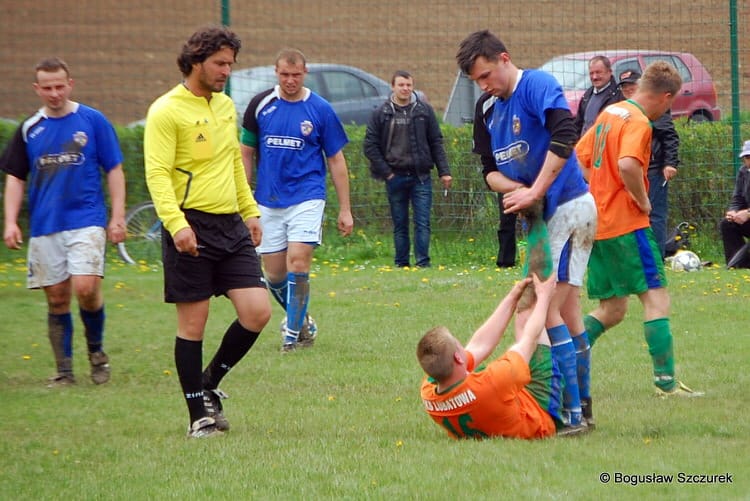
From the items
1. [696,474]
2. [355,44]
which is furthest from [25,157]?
[355,44]

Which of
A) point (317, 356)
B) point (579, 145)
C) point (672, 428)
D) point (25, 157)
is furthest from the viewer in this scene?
point (317, 356)

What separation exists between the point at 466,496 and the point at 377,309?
5.83m

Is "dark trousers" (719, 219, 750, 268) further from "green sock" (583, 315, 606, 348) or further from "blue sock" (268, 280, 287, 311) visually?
"green sock" (583, 315, 606, 348)

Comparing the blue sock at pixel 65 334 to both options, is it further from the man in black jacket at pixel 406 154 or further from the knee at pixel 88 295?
the man in black jacket at pixel 406 154

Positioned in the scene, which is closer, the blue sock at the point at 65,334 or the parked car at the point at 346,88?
the blue sock at the point at 65,334

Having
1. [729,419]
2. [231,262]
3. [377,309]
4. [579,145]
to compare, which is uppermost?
[579,145]

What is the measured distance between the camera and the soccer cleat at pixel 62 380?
802cm

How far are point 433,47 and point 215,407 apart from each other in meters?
12.1

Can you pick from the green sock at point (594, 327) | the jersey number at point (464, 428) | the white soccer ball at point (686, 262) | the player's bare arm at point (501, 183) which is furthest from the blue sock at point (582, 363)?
the white soccer ball at point (686, 262)

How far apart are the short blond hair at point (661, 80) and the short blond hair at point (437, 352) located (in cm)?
215

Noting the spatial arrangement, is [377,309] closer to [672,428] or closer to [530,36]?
[672,428]

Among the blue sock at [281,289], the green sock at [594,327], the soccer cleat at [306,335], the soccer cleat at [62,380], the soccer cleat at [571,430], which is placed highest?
the green sock at [594,327]

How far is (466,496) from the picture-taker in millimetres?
4953

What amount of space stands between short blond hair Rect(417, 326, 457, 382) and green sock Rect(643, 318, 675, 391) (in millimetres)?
1858
